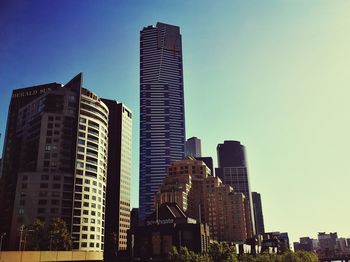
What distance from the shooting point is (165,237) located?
463 ft

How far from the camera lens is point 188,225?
143000 mm

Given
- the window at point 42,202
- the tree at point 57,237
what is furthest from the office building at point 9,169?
the tree at point 57,237

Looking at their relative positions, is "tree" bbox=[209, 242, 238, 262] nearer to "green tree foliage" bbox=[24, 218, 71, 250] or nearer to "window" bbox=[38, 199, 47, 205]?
"green tree foliage" bbox=[24, 218, 71, 250]

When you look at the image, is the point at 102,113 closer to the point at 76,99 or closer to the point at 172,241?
the point at 76,99

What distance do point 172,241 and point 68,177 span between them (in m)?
49.1

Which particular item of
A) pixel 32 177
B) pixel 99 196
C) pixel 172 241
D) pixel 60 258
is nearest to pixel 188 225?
pixel 172 241

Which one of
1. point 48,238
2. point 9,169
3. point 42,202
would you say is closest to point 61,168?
point 42,202

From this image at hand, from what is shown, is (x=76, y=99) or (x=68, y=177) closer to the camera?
(x=68, y=177)

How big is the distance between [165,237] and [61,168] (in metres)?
51.3

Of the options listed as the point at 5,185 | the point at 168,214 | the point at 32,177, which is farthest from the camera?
the point at 5,185

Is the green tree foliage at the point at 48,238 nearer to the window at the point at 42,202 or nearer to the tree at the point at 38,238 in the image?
the tree at the point at 38,238

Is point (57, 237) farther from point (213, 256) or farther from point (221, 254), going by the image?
point (221, 254)

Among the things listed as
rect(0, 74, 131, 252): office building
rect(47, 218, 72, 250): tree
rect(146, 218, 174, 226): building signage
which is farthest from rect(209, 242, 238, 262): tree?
rect(0, 74, 131, 252): office building

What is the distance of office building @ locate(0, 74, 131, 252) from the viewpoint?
450ft
